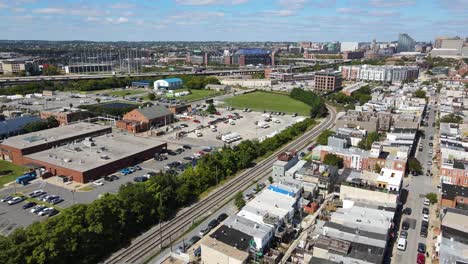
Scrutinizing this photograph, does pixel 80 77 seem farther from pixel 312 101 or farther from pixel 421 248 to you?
pixel 421 248

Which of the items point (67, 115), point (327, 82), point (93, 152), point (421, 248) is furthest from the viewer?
point (327, 82)

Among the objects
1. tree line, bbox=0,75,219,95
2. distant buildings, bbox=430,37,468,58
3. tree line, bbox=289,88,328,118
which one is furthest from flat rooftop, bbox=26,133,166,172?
distant buildings, bbox=430,37,468,58

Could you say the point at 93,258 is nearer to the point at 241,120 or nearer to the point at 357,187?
the point at 357,187

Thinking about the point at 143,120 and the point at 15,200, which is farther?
the point at 143,120

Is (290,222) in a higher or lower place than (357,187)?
lower

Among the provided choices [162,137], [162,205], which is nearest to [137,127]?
[162,137]

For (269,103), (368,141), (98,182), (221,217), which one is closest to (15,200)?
(98,182)
